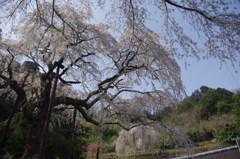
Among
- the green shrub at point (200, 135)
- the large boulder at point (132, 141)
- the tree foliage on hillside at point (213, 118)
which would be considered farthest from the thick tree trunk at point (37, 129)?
the green shrub at point (200, 135)

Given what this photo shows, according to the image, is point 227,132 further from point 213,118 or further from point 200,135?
point 213,118

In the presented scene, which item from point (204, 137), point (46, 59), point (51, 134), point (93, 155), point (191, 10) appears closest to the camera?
point (191, 10)

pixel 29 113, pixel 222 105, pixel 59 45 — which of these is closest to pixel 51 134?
pixel 29 113

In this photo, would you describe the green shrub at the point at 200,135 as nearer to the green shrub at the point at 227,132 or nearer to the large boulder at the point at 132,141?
the green shrub at the point at 227,132

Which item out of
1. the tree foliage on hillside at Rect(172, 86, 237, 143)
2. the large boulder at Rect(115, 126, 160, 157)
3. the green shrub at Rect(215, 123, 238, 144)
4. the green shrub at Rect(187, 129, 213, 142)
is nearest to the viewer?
the large boulder at Rect(115, 126, 160, 157)

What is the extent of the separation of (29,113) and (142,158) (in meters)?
8.15

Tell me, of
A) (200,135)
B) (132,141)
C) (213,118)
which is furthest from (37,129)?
(213,118)

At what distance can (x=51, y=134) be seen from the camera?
7027 millimetres

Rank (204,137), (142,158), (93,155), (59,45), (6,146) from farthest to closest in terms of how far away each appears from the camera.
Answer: (204,137) → (93,155) → (142,158) → (6,146) → (59,45)

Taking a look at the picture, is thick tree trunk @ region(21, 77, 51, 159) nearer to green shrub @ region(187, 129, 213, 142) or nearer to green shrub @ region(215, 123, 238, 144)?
green shrub @ region(215, 123, 238, 144)

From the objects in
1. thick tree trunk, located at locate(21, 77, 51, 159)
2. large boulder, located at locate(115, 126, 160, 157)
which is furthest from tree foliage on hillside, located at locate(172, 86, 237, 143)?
thick tree trunk, located at locate(21, 77, 51, 159)

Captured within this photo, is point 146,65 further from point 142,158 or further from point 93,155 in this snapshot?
point 93,155

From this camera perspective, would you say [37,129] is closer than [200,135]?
Yes

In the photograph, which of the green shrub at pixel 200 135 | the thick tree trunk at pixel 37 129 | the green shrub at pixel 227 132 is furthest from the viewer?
the green shrub at pixel 200 135
